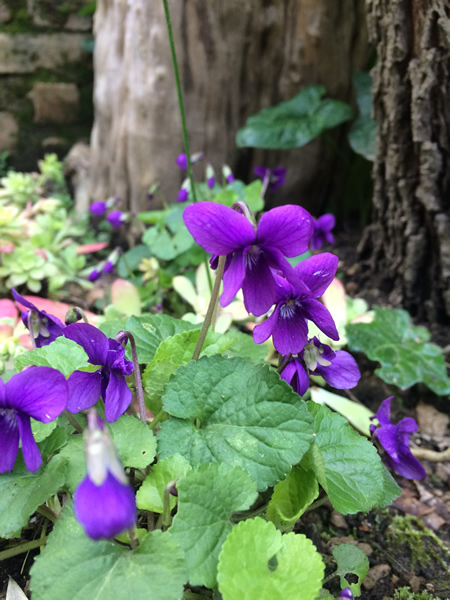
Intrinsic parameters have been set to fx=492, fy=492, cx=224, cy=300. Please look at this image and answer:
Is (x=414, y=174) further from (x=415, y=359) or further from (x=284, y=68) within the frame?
(x=284, y=68)

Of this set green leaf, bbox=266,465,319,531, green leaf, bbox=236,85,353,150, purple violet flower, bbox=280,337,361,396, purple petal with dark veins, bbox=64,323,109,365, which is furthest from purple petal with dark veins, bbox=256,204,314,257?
green leaf, bbox=236,85,353,150

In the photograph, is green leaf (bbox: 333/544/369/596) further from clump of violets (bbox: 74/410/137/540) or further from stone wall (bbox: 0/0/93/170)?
stone wall (bbox: 0/0/93/170)

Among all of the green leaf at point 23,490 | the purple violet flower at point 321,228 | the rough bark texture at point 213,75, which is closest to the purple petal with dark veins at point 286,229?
the green leaf at point 23,490

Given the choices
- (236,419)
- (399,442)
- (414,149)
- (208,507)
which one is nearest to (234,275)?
(236,419)

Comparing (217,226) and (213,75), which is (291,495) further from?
(213,75)

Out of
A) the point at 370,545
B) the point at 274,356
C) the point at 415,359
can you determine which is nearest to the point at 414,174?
the point at 415,359

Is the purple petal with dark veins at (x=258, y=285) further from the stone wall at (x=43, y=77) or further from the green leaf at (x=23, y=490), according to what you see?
the stone wall at (x=43, y=77)
